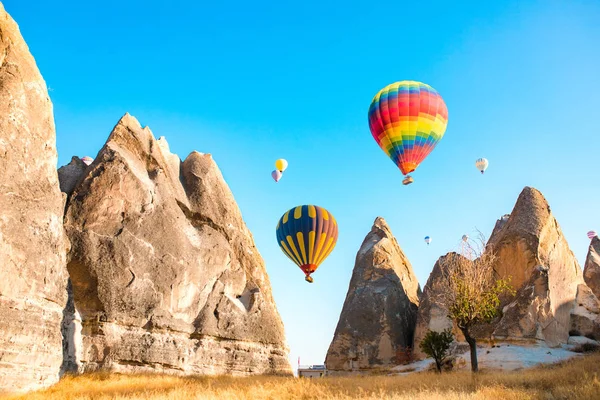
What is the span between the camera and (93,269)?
754 inches

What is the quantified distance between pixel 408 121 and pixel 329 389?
1568cm

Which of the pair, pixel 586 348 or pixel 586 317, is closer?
pixel 586 348

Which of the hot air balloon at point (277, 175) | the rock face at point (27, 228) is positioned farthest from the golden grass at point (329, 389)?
the hot air balloon at point (277, 175)

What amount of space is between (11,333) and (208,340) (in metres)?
9.52

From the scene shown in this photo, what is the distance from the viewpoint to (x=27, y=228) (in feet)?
48.5

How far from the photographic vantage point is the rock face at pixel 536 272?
29.2 metres

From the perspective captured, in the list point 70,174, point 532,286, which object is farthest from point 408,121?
point 70,174

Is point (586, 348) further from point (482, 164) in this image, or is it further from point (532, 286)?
point (482, 164)

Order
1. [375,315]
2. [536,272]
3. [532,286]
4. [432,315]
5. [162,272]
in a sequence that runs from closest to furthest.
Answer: [162,272]
[532,286]
[536,272]
[432,315]
[375,315]

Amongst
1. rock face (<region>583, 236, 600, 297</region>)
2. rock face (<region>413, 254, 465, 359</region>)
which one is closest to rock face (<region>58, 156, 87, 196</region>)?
rock face (<region>413, 254, 465, 359</region>)

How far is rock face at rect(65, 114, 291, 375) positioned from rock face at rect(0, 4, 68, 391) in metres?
2.96

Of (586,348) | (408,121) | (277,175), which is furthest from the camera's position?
(277,175)

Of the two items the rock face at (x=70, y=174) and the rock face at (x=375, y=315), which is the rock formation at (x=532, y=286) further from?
the rock face at (x=70, y=174)

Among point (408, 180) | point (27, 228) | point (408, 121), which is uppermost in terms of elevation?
point (408, 121)
